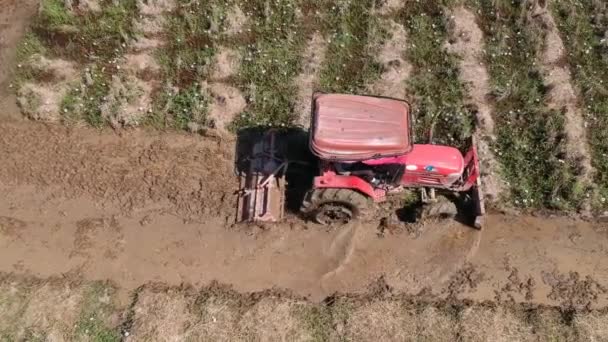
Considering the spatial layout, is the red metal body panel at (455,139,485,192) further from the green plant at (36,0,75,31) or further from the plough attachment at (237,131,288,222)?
the green plant at (36,0,75,31)

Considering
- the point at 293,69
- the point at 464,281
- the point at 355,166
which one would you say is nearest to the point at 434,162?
the point at 355,166

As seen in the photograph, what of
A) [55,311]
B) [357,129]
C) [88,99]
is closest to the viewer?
[357,129]

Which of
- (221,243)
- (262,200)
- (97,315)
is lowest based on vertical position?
(97,315)

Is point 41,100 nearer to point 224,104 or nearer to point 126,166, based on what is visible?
point 126,166

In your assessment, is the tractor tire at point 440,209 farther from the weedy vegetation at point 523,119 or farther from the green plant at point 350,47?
the green plant at point 350,47

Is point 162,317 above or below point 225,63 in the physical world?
below

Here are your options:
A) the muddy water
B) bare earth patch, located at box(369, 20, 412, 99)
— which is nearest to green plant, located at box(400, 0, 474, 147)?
bare earth patch, located at box(369, 20, 412, 99)

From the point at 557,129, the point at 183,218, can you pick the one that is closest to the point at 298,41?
the point at 183,218

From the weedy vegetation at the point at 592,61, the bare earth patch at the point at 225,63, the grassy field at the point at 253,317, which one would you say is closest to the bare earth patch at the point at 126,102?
the bare earth patch at the point at 225,63
